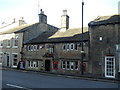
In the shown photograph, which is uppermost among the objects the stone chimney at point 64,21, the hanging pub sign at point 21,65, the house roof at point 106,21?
the stone chimney at point 64,21

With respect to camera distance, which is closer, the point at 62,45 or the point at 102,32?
the point at 102,32

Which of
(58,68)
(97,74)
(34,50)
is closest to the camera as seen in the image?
(97,74)

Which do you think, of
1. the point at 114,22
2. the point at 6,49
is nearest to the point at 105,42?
the point at 114,22

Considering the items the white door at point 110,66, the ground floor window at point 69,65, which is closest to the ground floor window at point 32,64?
the ground floor window at point 69,65

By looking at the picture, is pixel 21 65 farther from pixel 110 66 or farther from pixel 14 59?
pixel 110 66

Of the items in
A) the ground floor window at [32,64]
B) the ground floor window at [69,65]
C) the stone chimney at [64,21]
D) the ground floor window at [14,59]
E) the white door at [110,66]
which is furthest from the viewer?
the ground floor window at [14,59]

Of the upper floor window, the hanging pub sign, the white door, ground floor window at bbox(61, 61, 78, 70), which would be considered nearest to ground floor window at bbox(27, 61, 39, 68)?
the hanging pub sign

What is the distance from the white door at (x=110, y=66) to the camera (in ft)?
57.0

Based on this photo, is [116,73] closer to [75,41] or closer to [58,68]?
[75,41]

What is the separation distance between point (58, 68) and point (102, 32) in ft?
28.6

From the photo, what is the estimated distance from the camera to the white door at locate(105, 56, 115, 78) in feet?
57.0

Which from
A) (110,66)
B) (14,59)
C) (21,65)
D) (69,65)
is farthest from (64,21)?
(14,59)

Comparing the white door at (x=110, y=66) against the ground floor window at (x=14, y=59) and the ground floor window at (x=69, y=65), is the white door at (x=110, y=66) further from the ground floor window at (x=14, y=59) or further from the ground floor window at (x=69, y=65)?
the ground floor window at (x=14, y=59)

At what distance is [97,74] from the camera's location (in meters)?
18.3
